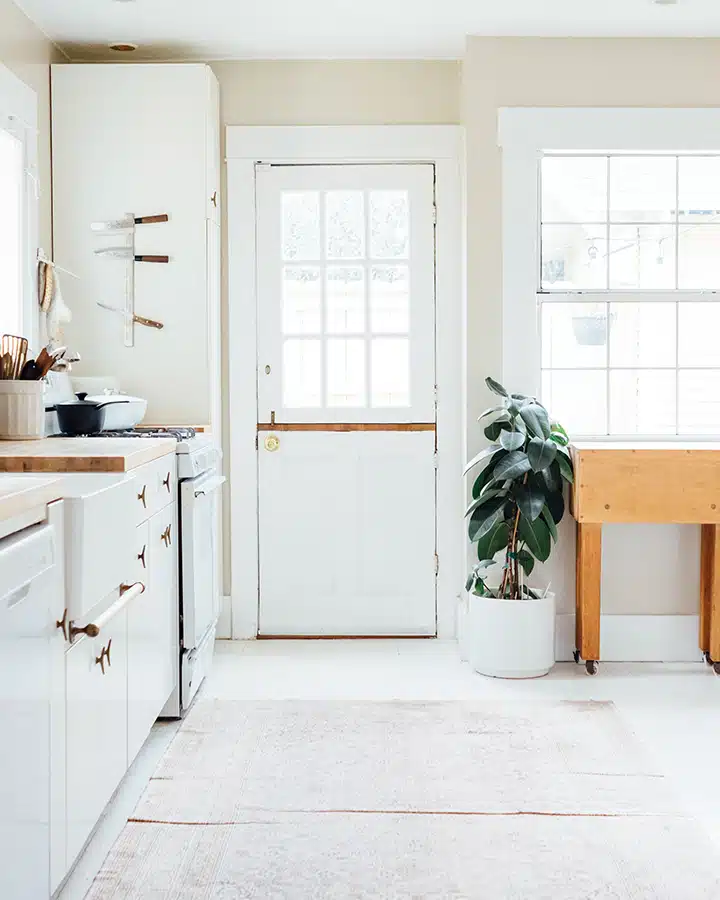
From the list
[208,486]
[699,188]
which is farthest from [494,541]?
[699,188]

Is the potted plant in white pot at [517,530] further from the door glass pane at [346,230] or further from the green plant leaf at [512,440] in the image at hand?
the door glass pane at [346,230]

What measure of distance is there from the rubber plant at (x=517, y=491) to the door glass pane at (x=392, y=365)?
561mm

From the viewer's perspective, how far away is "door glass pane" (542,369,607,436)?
4.47 m

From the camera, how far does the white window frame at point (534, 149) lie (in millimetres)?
4324

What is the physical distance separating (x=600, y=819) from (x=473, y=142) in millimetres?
2738

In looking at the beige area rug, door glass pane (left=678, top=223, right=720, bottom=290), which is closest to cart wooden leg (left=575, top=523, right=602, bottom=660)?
the beige area rug

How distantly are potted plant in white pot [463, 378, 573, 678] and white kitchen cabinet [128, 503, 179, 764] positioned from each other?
4.13ft

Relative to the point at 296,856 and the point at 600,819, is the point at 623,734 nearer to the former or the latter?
the point at 600,819

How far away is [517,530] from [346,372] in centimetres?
113

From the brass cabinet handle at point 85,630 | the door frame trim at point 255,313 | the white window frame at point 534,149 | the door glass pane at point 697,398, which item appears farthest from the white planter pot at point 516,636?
the brass cabinet handle at point 85,630

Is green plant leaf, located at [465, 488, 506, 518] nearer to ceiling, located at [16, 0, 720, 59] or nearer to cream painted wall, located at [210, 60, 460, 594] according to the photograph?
cream painted wall, located at [210, 60, 460, 594]

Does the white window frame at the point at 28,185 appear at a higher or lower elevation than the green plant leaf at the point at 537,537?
higher

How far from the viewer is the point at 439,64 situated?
15.3 ft

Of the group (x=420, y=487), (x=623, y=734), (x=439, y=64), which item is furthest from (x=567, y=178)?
(x=623, y=734)
